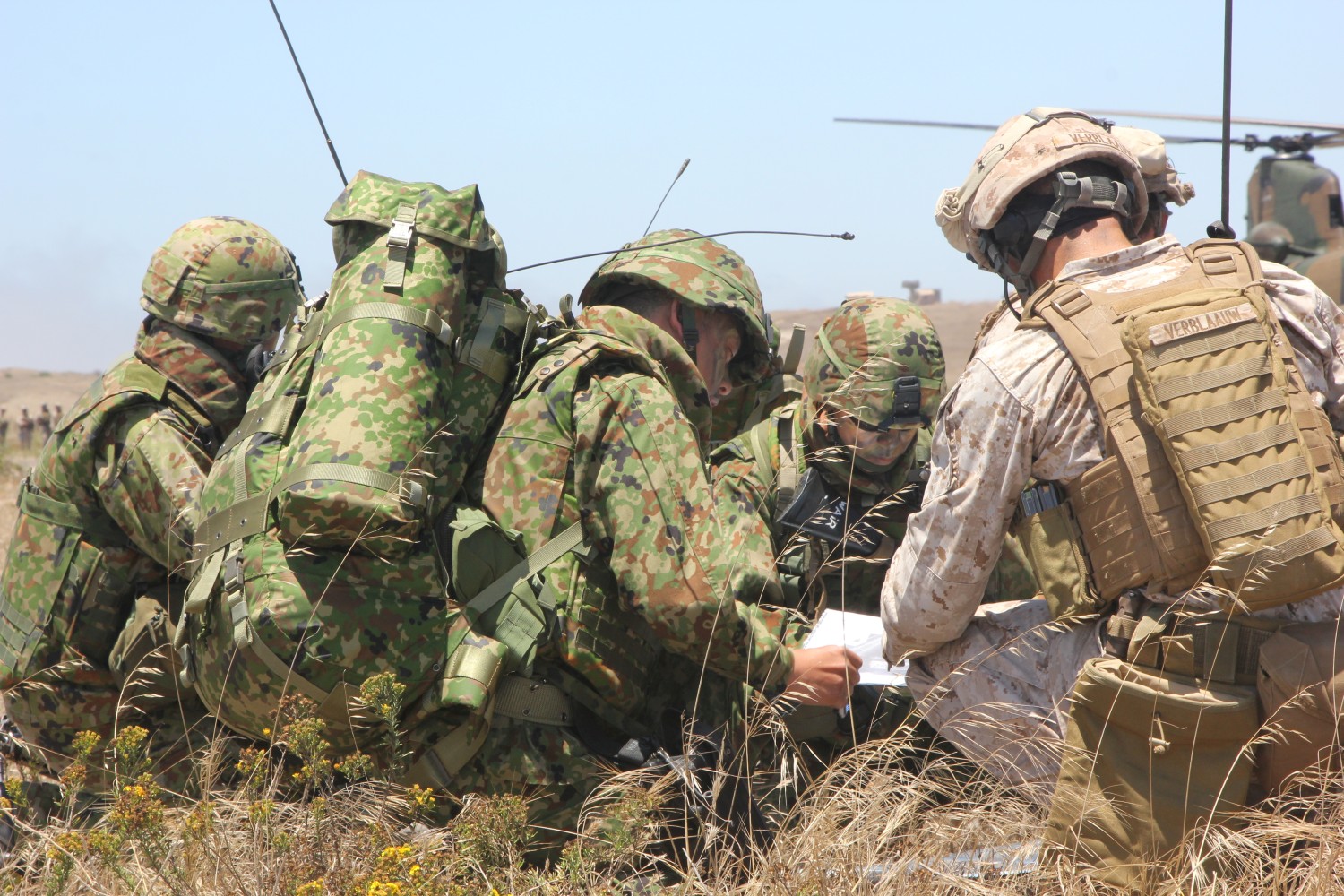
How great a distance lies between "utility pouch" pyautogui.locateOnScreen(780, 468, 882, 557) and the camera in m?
4.43

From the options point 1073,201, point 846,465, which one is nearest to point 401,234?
point 1073,201

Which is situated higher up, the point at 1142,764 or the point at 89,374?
the point at 1142,764

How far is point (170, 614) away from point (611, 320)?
68.9 inches

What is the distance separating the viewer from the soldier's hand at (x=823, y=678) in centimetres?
346

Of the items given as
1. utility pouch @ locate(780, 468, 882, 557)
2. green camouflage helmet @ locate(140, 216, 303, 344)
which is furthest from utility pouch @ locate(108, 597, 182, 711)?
utility pouch @ locate(780, 468, 882, 557)

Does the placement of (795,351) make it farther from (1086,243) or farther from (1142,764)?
(1142,764)

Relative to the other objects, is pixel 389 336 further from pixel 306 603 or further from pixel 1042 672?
pixel 1042 672

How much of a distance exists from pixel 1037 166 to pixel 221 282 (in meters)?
3.06

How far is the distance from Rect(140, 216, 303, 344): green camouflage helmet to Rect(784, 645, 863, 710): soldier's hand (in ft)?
8.30

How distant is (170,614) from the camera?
4.02 metres

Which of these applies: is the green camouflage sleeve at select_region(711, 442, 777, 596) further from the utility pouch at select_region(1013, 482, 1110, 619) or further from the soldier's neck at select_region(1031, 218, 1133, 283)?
the soldier's neck at select_region(1031, 218, 1133, 283)

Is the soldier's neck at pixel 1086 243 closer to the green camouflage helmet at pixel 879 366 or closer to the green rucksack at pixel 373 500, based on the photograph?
the green rucksack at pixel 373 500

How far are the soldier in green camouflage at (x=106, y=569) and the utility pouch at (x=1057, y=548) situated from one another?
2.51m

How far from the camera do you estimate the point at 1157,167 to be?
155 inches
